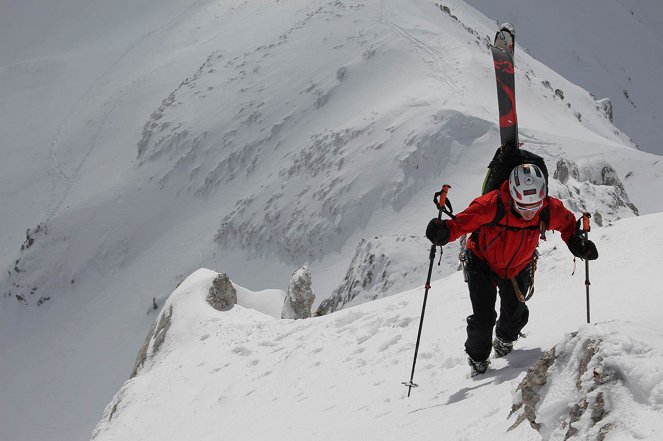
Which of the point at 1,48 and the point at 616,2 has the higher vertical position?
the point at 616,2

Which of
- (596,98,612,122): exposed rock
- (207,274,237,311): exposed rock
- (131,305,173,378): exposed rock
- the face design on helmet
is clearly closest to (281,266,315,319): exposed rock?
(207,274,237,311): exposed rock

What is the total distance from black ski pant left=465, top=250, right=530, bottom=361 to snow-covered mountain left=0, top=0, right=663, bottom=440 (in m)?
15.0

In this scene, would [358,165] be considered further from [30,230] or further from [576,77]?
[576,77]

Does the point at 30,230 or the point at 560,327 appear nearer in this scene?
the point at 560,327

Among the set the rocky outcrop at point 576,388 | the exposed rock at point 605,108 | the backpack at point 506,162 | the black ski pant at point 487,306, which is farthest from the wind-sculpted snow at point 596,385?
the exposed rock at point 605,108

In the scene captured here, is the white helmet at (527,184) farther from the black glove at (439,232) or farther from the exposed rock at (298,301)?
the exposed rock at (298,301)

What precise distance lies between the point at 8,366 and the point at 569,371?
154ft

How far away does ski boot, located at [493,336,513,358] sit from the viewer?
6.78 metres

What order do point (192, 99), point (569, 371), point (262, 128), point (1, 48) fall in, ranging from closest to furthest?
point (569, 371), point (262, 128), point (192, 99), point (1, 48)

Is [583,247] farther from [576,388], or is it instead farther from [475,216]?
[576,388]

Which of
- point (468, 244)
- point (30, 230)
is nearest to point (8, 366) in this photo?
point (30, 230)

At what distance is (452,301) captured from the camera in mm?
10094

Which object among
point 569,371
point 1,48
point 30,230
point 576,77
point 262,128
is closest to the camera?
point 569,371

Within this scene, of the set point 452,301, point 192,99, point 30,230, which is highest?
point 192,99
